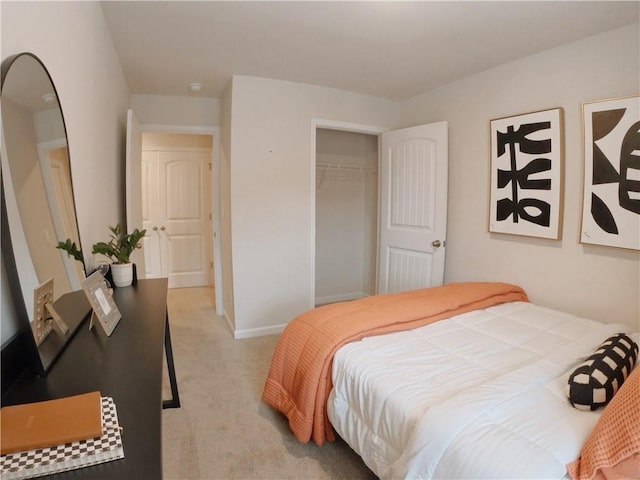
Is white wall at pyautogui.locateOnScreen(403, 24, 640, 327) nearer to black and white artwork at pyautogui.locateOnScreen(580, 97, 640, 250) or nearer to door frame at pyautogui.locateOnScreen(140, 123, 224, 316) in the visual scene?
black and white artwork at pyautogui.locateOnScreen(580, 97, 640, 250)

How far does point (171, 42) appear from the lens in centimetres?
237

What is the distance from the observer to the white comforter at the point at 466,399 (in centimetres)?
106

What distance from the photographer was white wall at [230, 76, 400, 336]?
3070mm

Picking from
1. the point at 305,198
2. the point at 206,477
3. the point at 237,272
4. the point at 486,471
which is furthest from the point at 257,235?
the point at 486,471

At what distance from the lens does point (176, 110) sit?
3.48 meters

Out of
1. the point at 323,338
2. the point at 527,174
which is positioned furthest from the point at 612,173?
the point at 323,338

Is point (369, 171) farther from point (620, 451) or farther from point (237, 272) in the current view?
point (620, 451)

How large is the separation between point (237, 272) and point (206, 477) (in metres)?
1.75

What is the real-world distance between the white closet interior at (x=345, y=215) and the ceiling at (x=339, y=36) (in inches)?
50.7

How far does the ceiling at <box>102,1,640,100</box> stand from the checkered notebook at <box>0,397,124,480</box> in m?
2.11

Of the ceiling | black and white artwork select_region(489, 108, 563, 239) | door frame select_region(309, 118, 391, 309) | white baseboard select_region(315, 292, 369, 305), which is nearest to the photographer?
the ceiling

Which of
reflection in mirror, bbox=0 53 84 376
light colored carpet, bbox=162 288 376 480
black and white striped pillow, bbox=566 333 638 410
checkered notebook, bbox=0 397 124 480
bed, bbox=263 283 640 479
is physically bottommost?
light colored carpet, bbox=162 288 376 480

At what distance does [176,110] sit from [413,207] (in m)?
2.57

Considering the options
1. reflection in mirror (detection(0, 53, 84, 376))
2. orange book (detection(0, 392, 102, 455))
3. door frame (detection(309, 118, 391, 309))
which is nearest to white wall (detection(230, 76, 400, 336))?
door frame (detection(309, 118, 391, 309))
